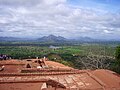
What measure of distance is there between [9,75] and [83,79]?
402cm

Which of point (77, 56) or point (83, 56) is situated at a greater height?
point (83, 56)

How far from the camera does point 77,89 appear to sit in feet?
29.8

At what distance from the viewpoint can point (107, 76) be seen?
11.6 metres

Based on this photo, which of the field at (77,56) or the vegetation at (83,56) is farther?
the field at (77,56)

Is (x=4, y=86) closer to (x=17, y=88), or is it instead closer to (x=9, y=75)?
(x=17, y=88)

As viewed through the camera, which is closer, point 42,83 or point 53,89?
point 53,89

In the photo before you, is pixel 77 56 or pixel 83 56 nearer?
pixel 83 56

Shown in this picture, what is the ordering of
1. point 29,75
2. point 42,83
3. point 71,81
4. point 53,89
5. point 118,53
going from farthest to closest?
point 118,53, point 29,75, point 71,81, point 42,83, point 53,89

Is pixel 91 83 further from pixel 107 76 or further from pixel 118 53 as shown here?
pixel 118 53

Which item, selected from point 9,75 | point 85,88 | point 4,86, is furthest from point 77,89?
point 9,75

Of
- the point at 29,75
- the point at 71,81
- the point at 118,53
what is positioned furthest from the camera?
the point at 118,53

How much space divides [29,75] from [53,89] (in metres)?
2.89

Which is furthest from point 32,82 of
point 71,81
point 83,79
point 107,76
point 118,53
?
point 118,53

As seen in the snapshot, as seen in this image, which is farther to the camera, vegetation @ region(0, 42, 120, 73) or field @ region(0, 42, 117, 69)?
field @ region(0, 42, 117, 69)
